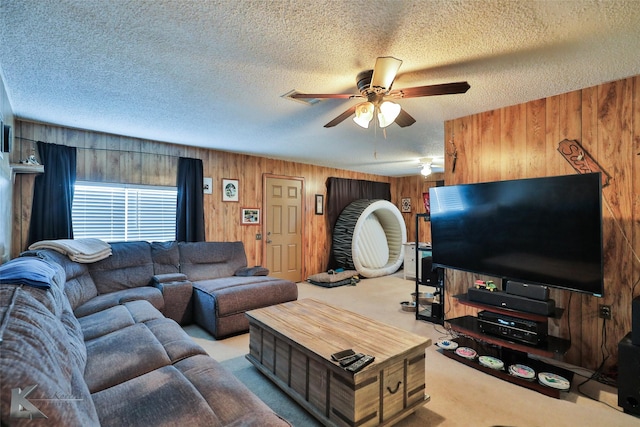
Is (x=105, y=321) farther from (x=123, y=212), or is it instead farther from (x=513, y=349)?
(x=513, y=349)

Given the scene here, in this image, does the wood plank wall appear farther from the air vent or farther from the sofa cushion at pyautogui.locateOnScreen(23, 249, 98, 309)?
the sofa cushion at pyautogui.locateOnScreen(23, 249, 98, 309)

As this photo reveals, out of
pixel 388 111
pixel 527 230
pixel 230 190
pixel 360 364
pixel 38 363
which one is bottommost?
pixel 360 364

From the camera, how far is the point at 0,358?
29.6 inches

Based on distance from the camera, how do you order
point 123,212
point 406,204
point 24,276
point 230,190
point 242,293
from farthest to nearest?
point 406,204
point 230,190
point 123,212
point 242,293
point 24,276

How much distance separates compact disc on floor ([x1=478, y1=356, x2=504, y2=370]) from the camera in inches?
92.7

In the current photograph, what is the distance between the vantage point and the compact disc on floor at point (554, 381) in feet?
6.72

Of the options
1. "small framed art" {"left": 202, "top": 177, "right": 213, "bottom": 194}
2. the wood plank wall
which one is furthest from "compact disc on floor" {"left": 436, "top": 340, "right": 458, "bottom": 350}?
"small framed art" {"left": 202, "top": 177, "right": 213, "bottom": 194}

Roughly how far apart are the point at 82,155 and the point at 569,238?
16.4 feet

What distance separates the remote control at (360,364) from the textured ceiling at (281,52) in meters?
1.82

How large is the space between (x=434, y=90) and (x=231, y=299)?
8.74 feet

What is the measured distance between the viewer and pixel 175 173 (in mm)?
4312

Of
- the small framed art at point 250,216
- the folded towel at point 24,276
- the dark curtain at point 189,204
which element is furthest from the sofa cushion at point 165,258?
the folded towel at point 24,276

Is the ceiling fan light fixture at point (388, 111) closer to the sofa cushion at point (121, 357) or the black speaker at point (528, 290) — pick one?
the black speaker at point (528, 290)

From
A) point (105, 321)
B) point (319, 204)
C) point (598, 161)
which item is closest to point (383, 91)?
point (598, 161)
